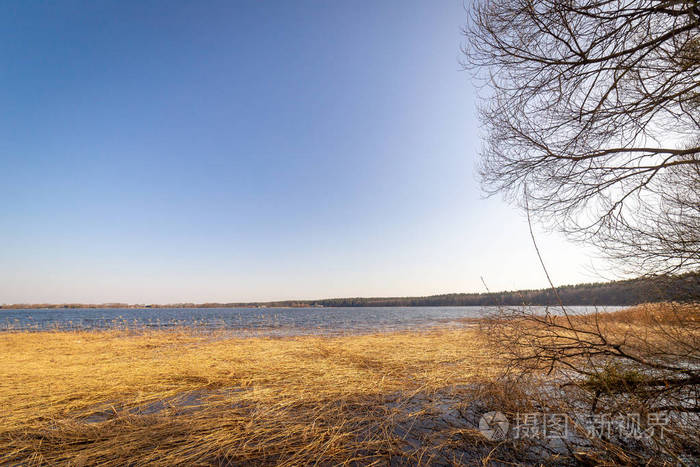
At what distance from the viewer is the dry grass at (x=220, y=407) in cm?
294

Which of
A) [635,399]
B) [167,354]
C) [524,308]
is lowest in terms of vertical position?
[167,354]

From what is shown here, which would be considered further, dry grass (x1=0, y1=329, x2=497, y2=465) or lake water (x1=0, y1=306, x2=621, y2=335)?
lake water (x1=0, y1=306, x2=621, y2=335)

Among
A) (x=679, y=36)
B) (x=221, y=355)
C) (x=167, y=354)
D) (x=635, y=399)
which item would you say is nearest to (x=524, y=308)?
(x=635, y=399)

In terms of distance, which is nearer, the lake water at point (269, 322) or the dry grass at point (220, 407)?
the dry grass at point (220, 407)

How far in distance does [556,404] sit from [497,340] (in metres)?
1.23

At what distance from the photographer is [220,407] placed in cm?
427

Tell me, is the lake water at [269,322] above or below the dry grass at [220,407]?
below

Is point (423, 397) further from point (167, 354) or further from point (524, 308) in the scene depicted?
point (167, 354)

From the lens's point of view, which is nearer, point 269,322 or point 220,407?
point 220,407

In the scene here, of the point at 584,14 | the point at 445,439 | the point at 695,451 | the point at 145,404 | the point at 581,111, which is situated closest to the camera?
the point at 695,451

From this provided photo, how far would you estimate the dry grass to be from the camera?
294 centimetres

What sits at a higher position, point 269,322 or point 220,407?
point 220,407

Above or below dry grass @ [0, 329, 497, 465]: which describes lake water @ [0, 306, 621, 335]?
below

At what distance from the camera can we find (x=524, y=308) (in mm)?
3686
